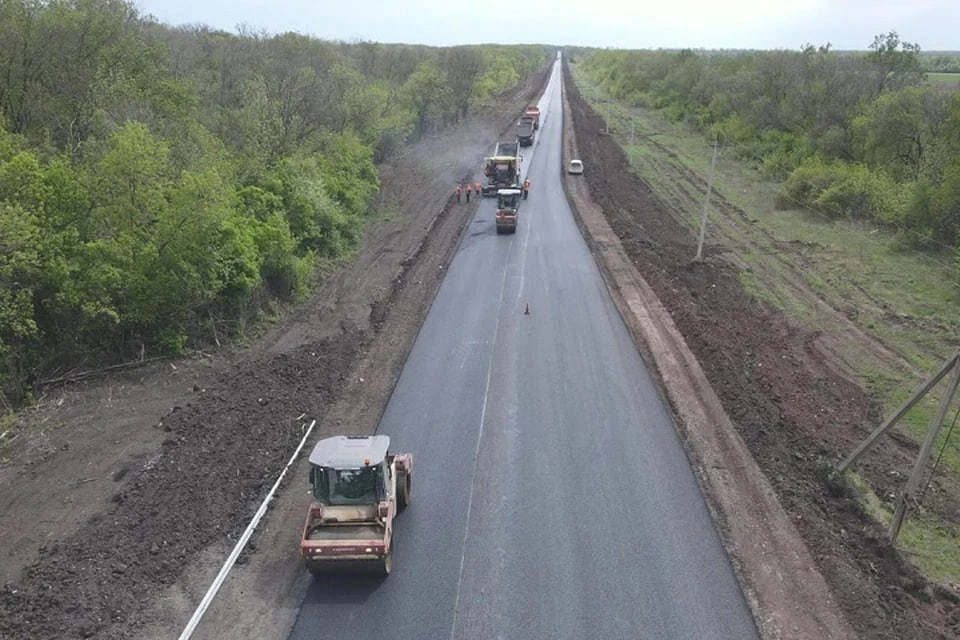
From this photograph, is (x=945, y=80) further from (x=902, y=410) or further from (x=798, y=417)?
(x=902, y=410)

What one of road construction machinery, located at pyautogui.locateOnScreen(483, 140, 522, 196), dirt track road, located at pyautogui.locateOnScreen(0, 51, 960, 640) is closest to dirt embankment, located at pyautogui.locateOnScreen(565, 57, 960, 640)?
dirt track road, located at pyautogui.locateOnScreen(0, 51, 960, 640)

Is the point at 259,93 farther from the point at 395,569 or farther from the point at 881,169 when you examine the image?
the point at 881,169

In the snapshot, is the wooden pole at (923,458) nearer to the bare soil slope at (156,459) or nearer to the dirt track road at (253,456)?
the dirt track road at (253,456)

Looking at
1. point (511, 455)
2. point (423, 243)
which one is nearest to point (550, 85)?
point (423, 243)

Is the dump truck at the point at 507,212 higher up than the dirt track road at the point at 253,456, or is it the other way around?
the dump truck at the point at 507,212

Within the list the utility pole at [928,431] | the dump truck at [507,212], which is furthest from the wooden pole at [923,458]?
the dump truck at [507,212]
